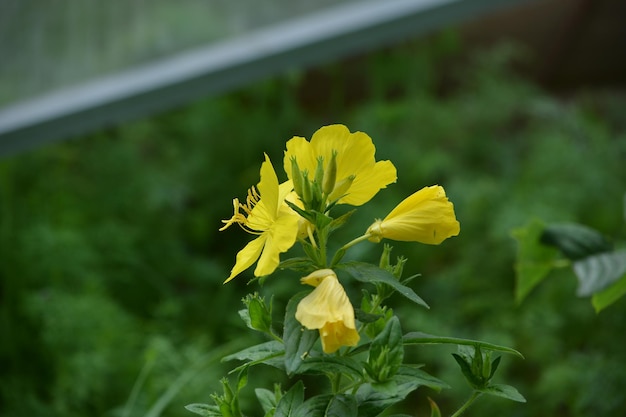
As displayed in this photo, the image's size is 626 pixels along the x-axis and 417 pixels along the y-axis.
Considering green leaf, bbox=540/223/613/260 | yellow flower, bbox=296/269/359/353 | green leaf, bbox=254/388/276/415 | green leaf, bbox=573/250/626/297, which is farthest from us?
green leaf, bbox=540/223/613/260

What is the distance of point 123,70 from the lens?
1.91 m

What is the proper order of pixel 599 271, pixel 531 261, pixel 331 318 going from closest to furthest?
pixel 331 318 → pixel 599 271 → pixel 531 261

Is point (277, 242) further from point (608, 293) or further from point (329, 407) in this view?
point (608, 293)

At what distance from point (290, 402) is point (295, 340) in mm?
55

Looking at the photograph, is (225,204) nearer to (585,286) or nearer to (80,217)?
(80,217)

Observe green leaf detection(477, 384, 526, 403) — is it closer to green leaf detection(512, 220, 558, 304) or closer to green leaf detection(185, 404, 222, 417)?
green leaf detection(185, 404, 222, 417)

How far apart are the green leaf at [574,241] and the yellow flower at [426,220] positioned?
24.6 inches

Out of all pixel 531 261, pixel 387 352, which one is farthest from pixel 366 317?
pixel 531 261

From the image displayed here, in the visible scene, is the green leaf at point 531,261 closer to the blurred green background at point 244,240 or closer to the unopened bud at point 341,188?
the blurred green background at point 244,240

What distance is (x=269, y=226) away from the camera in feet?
1.74

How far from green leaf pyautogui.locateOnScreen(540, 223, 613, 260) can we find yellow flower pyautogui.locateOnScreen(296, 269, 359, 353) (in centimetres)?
70

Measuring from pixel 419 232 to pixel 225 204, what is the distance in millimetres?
1590

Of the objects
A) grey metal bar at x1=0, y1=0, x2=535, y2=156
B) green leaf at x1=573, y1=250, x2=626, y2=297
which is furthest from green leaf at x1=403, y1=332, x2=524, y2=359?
grey metal bar at x1=0, y1=0, x2=535, y2=156

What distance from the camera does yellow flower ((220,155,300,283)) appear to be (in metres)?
0.48
